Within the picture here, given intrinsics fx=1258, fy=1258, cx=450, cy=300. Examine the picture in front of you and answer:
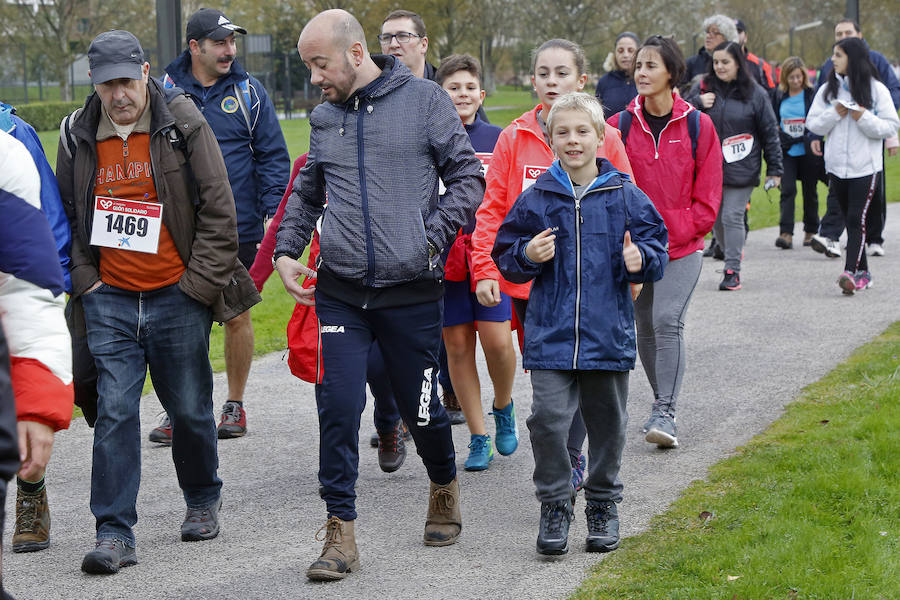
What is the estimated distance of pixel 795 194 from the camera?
13789mm

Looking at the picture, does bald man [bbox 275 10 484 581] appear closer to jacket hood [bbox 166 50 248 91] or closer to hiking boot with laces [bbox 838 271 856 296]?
jacket hood [bbox 166 50 248 91]

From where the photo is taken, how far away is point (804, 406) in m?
7.03

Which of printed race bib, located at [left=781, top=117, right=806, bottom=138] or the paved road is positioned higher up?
printed race bib, located at [left=781, top=117, right=806, bottom=138]

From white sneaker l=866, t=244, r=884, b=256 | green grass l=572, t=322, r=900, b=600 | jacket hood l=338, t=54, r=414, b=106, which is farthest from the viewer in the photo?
white sneaker l=866, t=244, r=884, b=256

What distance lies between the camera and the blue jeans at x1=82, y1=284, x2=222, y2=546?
498 centimetres

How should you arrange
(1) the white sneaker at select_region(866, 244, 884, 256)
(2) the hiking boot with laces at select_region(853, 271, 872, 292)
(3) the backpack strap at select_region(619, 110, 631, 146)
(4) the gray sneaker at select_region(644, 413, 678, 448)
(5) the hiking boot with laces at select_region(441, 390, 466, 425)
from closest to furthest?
(4) the gray sneaker at select_region(644, 413, 678, 448) → (3) the backpack strap at select_region(619, 110, 631, 146) → (5) the hiking boot with laces at select_region(441, 390, 466, 425) → (2) the hiking boot with laces at select_region(853, 271, 872, 292) → (1) the white sneaker at select_region(866, 244, 884, 256)

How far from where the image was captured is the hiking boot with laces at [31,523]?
516 centimetres

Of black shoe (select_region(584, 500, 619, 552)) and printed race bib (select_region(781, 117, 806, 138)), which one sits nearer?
black shoe (select_region(584, 500, 619, 552))

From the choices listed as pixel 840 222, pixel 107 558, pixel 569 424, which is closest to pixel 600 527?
pixel 569 424

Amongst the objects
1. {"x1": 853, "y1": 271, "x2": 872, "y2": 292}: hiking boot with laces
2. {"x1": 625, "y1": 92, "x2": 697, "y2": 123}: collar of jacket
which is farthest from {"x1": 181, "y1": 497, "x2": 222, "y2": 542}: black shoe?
{"x1": 853, "y1": 271, "x2": 872, "y2": 292}: hiking boot with laces

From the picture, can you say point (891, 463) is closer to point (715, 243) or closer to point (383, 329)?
point (383, 329)

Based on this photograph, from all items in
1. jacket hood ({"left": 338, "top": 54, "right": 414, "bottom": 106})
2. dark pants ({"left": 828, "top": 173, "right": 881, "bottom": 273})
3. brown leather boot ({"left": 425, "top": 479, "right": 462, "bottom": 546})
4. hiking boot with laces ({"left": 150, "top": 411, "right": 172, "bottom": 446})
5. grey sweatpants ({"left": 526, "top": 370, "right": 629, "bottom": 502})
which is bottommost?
hiking boot with laces ({"left": 150, "top": 411, "right": 172, "bottom": 446})

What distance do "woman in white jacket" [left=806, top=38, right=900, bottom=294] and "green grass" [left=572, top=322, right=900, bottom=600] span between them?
4.02 metres

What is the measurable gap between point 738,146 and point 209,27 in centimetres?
561
